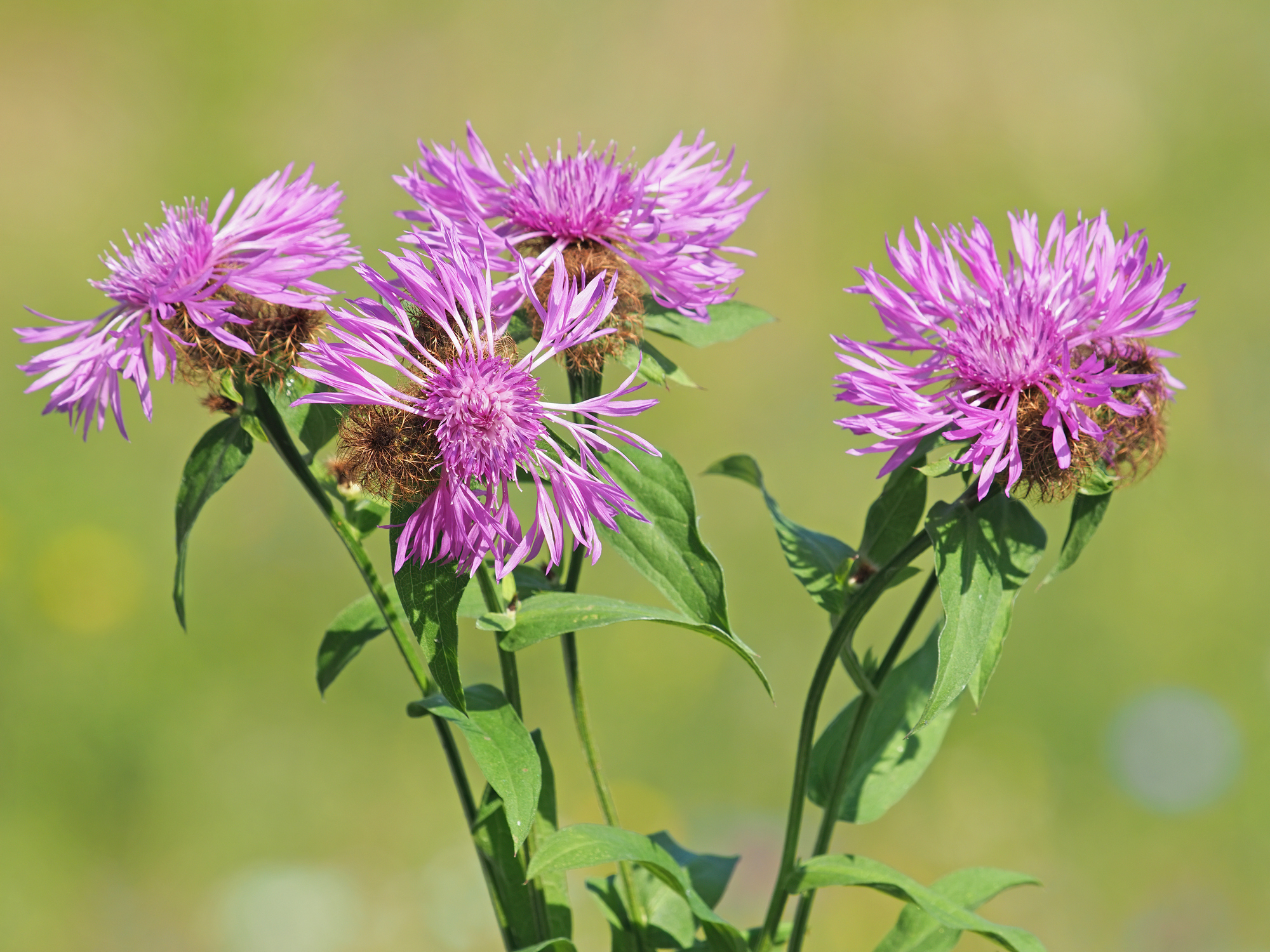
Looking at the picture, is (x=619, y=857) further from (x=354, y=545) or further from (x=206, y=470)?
(x=206, y=470)

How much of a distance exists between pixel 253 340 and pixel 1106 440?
0.60 metres

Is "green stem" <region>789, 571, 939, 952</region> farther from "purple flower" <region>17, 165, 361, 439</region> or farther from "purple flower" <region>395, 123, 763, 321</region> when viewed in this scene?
"purple flower" <region>17, 165, 361, 439</region>

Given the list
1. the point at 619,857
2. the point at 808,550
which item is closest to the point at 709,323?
the point at 808,550

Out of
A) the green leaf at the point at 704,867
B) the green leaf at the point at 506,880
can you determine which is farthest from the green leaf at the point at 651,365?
the green leaf at the point at 704,867

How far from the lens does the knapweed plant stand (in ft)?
2.29

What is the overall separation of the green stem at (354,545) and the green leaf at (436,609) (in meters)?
0.08

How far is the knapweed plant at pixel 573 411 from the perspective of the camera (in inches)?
27.5

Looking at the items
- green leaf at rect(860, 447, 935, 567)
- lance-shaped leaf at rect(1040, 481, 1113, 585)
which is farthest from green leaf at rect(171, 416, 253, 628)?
lance-shaped leaf at rect(1040, 481, 1113, 585)

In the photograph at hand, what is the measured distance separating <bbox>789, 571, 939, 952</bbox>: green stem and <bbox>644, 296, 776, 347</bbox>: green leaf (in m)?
0.25

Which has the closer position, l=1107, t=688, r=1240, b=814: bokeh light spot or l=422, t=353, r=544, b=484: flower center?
l=422, t=353, r=544, b=484: flower center

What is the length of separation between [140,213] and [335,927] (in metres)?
1.74

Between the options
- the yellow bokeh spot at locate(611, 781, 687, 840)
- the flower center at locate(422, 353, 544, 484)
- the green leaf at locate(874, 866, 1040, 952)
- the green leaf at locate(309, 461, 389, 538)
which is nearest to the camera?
the flower center at locate(422, 353, 544, 484)

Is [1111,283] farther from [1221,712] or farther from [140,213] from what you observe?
[140,213]

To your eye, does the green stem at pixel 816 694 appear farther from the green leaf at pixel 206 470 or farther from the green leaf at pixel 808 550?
the green leaf at pixel 206 470
